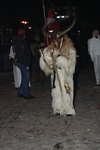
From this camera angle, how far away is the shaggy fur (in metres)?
9.45

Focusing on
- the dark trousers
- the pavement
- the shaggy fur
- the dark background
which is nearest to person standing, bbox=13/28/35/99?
the dark trousers

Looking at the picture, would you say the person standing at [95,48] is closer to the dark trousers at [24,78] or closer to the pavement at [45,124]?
the pavement at [45,124]

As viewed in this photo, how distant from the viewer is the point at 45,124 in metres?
9.15

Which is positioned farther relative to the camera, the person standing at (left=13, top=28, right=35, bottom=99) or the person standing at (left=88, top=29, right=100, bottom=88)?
the person standing at (left=88, top=29, right=100, bottom=88)

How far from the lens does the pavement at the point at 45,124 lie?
24.9 feet

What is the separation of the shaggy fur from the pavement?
0.31 metres

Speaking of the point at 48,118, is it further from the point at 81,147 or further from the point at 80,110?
the point at 81,147

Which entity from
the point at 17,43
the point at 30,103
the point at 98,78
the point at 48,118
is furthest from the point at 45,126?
the point at 98,78

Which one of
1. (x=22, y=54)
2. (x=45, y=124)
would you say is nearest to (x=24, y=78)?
(x=22, y=54)

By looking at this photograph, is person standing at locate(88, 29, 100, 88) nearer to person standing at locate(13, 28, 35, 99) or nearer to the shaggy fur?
person standing at locate(13, 28, 35, 99)

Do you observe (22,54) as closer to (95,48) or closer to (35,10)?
(95,48)

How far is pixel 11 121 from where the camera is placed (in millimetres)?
9648

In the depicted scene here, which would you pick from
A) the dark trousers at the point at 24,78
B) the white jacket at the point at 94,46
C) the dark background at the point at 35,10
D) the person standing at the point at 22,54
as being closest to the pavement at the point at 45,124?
the dark trousers at the point at 24,78

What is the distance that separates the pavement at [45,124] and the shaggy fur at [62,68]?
12.2 inches
